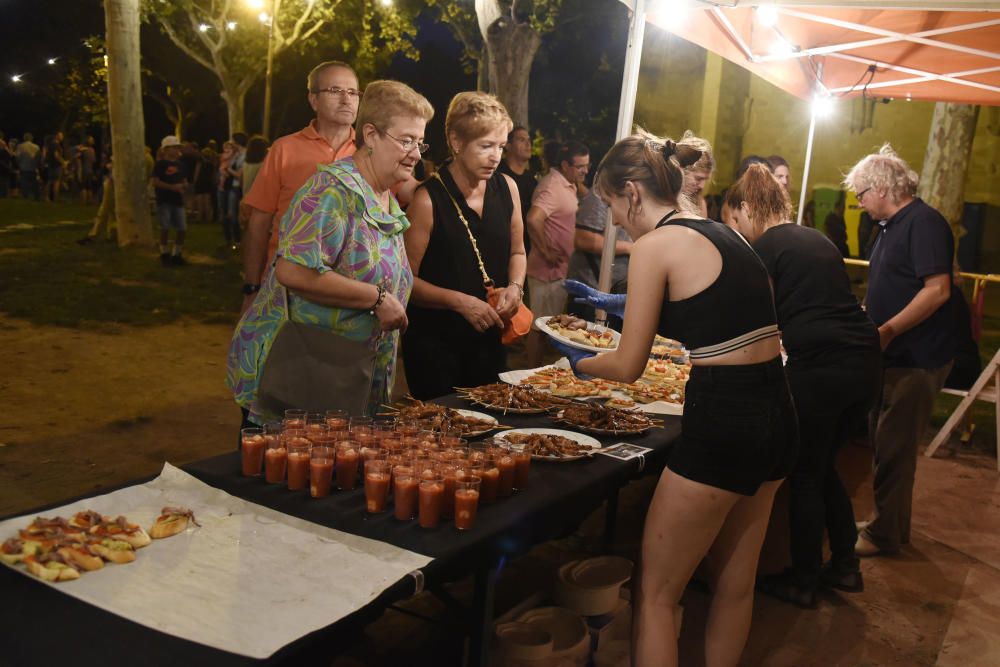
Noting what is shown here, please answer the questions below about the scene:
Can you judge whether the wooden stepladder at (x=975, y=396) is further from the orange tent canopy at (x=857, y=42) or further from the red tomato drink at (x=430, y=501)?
the red tomato drink at (x=430, y=501)

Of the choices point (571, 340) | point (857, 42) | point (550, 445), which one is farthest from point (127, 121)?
point (550, 445)

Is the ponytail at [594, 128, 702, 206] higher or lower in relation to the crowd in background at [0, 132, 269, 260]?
higher

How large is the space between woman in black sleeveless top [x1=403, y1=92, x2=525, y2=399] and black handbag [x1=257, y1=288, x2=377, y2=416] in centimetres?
91

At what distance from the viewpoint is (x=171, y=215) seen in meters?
12.5

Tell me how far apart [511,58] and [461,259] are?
10.7 meters

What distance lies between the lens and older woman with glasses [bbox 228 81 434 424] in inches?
105

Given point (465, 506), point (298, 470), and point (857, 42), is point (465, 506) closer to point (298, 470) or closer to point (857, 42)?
point (298, 470)

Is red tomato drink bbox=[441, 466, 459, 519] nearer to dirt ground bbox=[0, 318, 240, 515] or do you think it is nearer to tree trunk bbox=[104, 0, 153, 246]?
dirt ground bbox=[0, 318, 240, 515]

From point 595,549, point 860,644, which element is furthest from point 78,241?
point 860,644

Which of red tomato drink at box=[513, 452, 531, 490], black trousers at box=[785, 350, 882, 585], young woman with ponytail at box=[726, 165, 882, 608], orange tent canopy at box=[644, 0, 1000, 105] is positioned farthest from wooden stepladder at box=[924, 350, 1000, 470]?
red tomato drink at box=[513, 452, 531, 490]

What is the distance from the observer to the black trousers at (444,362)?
11.8ft

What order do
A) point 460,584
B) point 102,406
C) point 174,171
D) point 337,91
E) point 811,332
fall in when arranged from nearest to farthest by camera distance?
point 811,332 → point 460,584 → point 337,91 → point 102,406 → point 174,171

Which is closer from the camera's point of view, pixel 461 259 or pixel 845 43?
pixel 461 259

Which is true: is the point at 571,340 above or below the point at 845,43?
below
